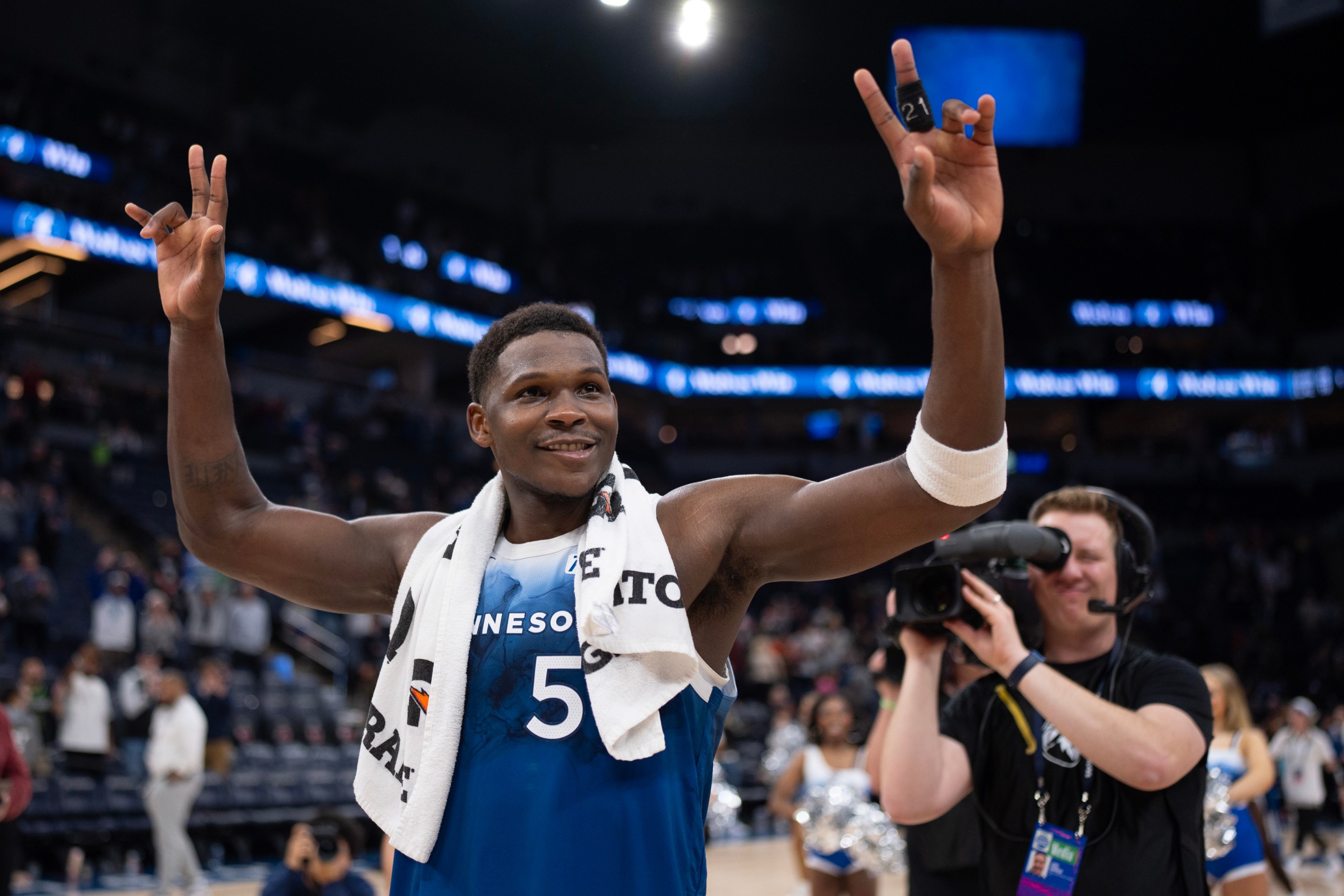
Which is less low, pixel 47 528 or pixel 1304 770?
pixel 47 528

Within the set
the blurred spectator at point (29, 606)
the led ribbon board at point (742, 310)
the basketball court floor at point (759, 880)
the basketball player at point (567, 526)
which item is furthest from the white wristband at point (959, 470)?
the led ribbon board at point (742, 310)

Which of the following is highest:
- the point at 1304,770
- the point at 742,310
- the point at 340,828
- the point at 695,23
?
the point at 742,310

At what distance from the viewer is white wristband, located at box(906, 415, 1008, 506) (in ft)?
5.51

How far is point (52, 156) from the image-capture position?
60.0 ft

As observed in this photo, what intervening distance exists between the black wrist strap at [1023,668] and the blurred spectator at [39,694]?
852 centimetres

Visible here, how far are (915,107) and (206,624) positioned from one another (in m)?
11.2

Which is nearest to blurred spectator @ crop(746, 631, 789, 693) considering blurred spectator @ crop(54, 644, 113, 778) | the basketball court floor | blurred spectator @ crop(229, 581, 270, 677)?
the basketball court floor

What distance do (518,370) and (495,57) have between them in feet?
78.3

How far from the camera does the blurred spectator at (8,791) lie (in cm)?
498

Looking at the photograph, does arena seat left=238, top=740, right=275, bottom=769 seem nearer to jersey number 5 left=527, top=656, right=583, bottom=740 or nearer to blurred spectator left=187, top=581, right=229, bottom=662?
blurred spectator left=187, top=581, right=229, bottom=662

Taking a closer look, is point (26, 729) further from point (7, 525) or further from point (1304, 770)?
point (1304, 770)

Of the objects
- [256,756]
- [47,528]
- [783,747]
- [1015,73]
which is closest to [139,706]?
[256,756]

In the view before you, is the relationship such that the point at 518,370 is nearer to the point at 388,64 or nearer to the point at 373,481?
the point at 373,481

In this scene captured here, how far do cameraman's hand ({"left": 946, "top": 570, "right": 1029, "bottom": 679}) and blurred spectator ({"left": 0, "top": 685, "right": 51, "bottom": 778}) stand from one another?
7.36 metres
